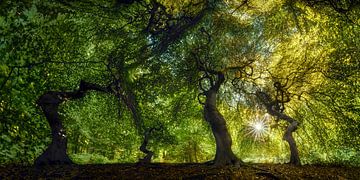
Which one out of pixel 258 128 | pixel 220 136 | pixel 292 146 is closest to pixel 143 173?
pixel 220 136

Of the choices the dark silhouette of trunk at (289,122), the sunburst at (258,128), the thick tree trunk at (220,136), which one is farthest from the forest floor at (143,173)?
the sunburst at (258,128)

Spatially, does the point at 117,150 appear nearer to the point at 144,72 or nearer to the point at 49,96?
the point at 144,72

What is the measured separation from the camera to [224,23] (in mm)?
21500

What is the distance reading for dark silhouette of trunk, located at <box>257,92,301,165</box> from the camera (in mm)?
21219

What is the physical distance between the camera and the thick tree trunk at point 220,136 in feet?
58.9

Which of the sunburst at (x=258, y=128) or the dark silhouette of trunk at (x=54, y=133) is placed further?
the sunburst at (x=258, y=128)

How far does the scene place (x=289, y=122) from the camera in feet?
74.3

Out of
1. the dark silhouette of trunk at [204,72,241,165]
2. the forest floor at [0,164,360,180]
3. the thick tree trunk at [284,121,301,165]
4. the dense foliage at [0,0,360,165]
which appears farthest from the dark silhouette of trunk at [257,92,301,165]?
the dark silhouette of trunk at [204,72,241,165]

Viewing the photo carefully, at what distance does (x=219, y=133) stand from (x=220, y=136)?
8.1 inches

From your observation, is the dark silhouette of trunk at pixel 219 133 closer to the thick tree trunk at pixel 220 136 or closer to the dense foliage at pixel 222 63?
the thick tree trunk at pixel 220 136

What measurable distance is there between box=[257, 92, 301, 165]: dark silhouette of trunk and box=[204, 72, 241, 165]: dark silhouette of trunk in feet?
17.0

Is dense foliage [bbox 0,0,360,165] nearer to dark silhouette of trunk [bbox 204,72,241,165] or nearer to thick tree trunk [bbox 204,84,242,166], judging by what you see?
dark silhouette of trunk [bbox 204,72,241,165]

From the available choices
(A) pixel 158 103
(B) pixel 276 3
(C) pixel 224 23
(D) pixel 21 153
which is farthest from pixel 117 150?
(D) pixel 21 153

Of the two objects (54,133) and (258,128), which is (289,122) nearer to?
(258,128)
